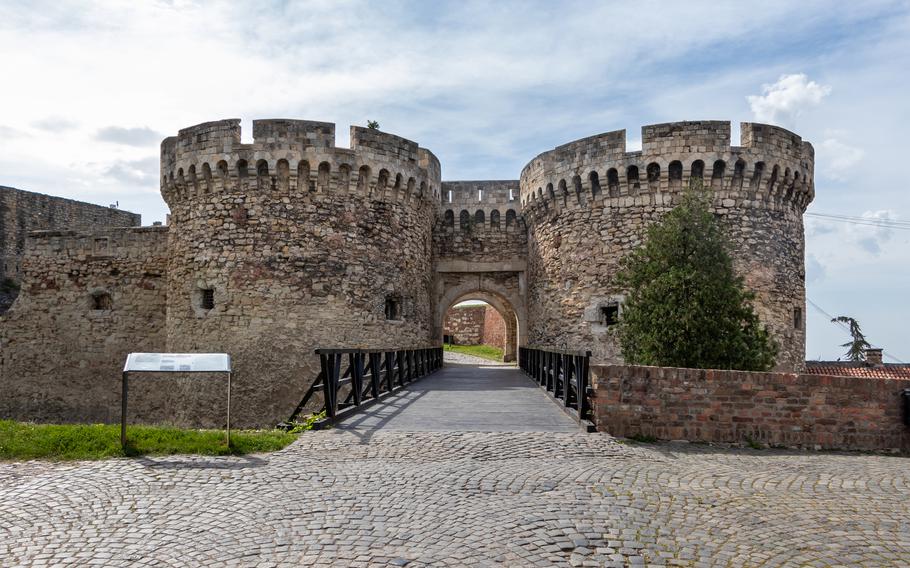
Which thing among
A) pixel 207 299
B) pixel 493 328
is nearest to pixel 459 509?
pixel 207 299

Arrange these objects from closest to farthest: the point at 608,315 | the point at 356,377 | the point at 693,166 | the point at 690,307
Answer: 1. the point at 356,377
2. the point at 690,307
3. the point at 693,166
4. the point at 608,315

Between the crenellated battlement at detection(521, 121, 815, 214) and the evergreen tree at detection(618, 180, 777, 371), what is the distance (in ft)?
10.2

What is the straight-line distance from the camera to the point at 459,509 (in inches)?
165

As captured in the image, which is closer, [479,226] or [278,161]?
[278,161]

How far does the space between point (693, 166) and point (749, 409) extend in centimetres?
761

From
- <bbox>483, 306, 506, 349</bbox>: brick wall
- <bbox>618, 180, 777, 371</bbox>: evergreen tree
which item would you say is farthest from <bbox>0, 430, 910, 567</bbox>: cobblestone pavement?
<bbox>483, 306, 506, 349</bbox>: brick wall

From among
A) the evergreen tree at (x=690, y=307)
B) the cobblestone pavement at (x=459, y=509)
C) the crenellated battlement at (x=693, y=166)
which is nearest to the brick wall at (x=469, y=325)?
the crenellated battlement at (x=693, y=166)

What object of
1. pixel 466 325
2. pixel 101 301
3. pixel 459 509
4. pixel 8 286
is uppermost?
pixel 8 286

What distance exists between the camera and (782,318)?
13148 mm

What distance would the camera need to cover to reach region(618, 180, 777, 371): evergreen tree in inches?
360

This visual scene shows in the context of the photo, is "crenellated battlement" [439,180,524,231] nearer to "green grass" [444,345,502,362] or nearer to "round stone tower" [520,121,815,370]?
"round stone tower" [520,121,815,370]

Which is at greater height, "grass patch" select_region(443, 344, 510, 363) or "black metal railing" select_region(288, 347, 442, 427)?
"black metal railing" select_region(288, 347, 442, 427)

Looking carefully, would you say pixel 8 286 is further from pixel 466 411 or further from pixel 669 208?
pixel 669 208

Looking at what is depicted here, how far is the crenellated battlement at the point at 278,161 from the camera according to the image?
12.5 m
